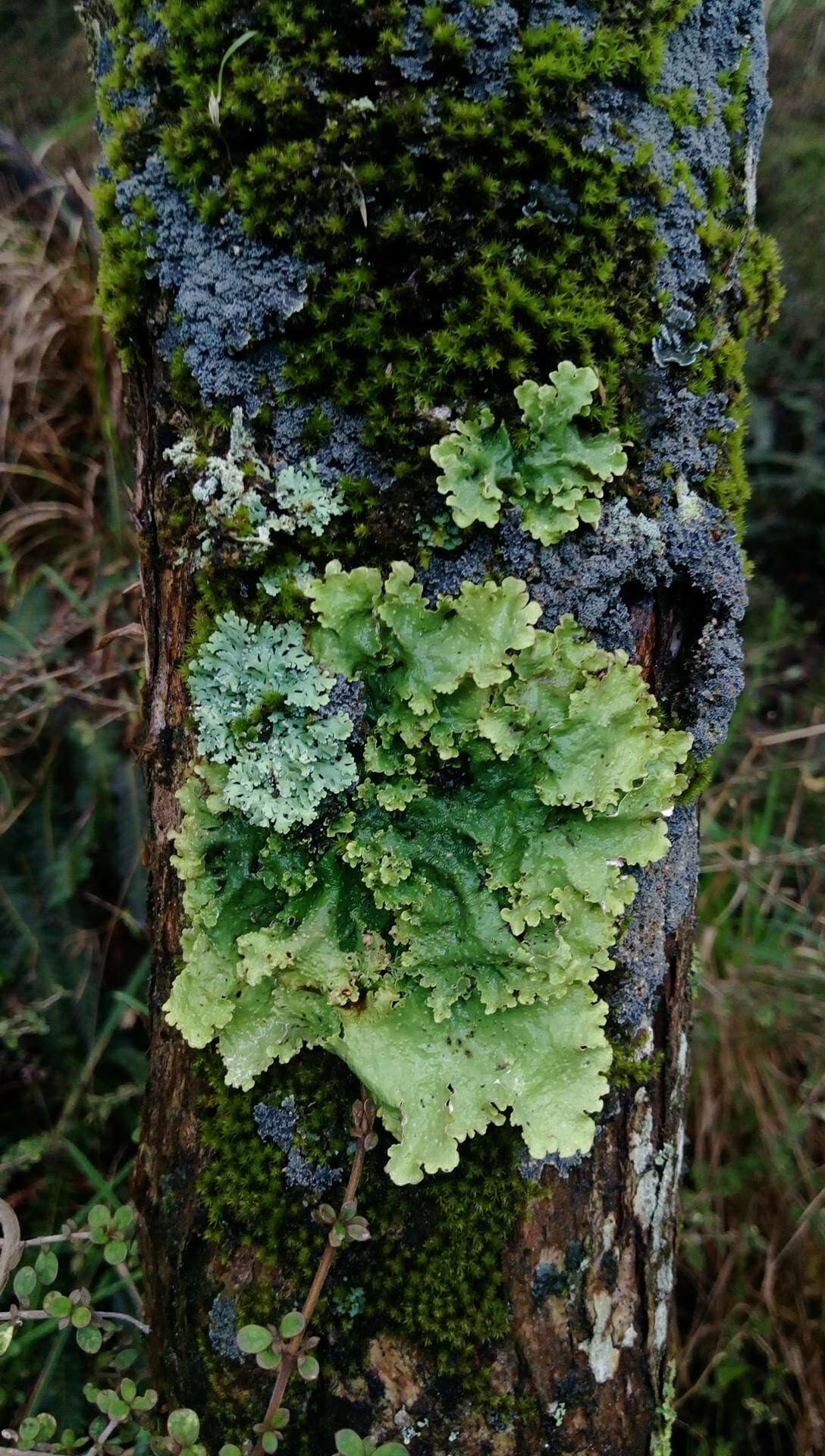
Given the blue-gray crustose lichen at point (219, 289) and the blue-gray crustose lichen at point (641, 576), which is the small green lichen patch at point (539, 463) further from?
the blue-gray crustose lichen at point (219, 289)

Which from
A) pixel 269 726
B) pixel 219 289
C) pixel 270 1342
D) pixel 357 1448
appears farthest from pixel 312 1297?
pixel 219 289

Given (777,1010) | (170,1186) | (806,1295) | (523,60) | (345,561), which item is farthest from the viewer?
(777,1010)

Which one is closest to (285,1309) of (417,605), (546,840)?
(546,840)

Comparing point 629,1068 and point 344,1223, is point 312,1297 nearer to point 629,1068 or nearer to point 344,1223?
point 344,1223

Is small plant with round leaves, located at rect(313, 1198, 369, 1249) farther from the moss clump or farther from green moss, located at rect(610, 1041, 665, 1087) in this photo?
the moss clump

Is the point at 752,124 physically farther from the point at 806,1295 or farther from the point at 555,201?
the point at 806,1295

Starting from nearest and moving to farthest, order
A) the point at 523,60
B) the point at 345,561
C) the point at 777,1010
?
the point at 523,60
the point at 345,561
the point at 777,1010
